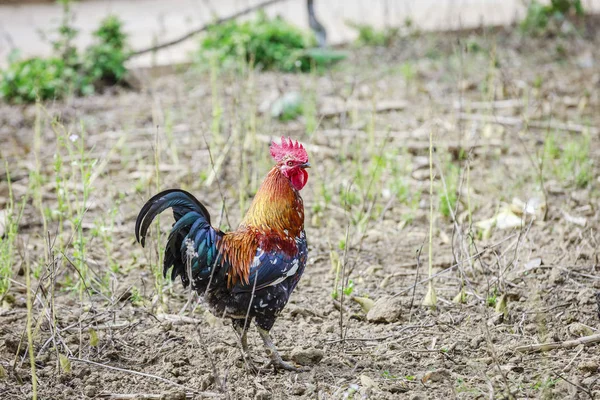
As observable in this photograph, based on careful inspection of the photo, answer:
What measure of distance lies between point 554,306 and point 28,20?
33.2ft

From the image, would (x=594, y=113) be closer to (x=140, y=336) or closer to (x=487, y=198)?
(x=487, y=198)

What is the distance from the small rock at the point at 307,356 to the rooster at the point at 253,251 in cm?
8

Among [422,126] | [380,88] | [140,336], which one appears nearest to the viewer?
[140,336]

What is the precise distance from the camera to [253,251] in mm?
3430

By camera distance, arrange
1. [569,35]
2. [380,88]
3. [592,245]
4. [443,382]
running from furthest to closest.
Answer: [569,35]
[380,88]
[592,245]
[443,382]

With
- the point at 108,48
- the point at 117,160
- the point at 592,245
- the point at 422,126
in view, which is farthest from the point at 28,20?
the point at 592,245

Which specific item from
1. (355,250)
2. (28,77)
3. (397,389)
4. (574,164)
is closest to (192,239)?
(397,389)

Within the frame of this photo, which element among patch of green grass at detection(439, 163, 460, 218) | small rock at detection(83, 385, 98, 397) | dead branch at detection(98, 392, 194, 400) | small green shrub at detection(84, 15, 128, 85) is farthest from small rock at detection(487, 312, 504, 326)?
small green shrub at detection(84, 15, 128, 85)

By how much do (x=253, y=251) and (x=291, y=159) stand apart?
0.48m

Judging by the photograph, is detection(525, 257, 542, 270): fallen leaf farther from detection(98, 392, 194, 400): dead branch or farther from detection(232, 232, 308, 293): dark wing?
detection(98, 392, 194, 400): dead branch

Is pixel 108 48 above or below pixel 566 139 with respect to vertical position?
above

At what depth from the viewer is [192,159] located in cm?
620

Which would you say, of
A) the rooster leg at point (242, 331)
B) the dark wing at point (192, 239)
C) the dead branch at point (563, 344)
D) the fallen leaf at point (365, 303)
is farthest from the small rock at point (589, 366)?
the dark wing at point (192, 239)

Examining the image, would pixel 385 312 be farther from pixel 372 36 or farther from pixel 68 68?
pixel 372 36
